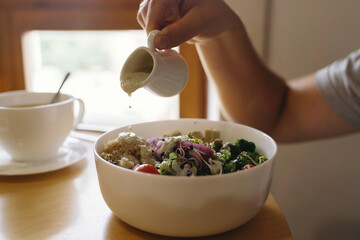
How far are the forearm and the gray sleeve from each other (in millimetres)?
158

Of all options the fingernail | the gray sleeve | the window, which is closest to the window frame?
the window

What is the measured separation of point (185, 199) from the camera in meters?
0.50

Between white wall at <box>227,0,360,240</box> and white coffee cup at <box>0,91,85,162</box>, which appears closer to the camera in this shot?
white coffee cup at <box>0,91,85,162</box>

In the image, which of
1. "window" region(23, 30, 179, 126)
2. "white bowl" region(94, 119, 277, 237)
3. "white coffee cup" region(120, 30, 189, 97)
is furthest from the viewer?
"window" region(23, 30, 179, 126)

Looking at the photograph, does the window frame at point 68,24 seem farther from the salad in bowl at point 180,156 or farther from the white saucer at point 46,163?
the salad in bowl at point 180,156

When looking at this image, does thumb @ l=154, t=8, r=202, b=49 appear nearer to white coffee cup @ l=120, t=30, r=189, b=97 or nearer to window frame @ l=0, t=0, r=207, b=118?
white coffee cup @ l=120, t=30, r=189, b=97

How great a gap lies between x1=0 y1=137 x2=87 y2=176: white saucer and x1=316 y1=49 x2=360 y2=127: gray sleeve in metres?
0.78

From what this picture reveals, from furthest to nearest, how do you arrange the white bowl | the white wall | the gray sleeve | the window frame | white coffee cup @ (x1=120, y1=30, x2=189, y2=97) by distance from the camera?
the window frame
the white wall
the gray sleeve
white coffee cup @ (x1=120, y1=30, x2=189, y2=97)
the white bowl

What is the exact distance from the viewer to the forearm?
1.09 metres

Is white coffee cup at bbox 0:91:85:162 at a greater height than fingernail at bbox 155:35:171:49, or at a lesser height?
lesser

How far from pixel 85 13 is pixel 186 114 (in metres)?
0.72

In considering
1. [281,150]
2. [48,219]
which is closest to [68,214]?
[48,219]

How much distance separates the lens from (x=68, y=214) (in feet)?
2.10

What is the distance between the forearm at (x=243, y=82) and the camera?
3.58ft
